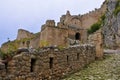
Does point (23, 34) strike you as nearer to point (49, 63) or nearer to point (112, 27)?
point (112, 27)

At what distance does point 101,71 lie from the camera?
18859 millimetres

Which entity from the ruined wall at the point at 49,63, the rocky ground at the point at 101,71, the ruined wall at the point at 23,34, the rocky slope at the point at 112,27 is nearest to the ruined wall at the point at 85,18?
the ruined wall at the point at 23,34

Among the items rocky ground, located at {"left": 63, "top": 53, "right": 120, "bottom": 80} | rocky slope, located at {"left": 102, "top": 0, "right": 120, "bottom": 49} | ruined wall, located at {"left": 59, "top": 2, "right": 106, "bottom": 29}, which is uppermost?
ruined wall, located at {"left": 59, "top": 2, "right": 106, "bottom": 29}

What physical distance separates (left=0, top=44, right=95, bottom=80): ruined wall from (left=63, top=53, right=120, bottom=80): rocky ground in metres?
0.49

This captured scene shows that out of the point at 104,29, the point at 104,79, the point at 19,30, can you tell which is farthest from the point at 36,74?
the point at 19,30

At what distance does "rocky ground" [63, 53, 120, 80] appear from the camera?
57.6 ft

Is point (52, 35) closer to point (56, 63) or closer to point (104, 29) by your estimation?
point (104, 29)

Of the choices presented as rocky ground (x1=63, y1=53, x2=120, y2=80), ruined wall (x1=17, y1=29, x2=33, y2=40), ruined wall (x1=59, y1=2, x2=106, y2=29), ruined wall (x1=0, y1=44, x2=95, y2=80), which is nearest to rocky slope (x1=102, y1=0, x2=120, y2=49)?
ruined wall (x1=59, y1=2, x2=106, y2=29)

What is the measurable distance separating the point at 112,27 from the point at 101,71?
86.1 feet

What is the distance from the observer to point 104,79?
17.1 m

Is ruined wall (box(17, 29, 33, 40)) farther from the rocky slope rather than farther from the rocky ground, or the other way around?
the rocky ground

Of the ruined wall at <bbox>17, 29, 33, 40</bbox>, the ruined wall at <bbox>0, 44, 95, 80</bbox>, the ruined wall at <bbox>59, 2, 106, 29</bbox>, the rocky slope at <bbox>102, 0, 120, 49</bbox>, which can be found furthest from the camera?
the ruined wall at <bbox>59, 2, 106, 29</bbox>

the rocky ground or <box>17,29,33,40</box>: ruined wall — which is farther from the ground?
<box>17,29,33,40</box>: ruined wall

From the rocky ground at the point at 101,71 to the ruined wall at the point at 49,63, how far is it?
49 cm
